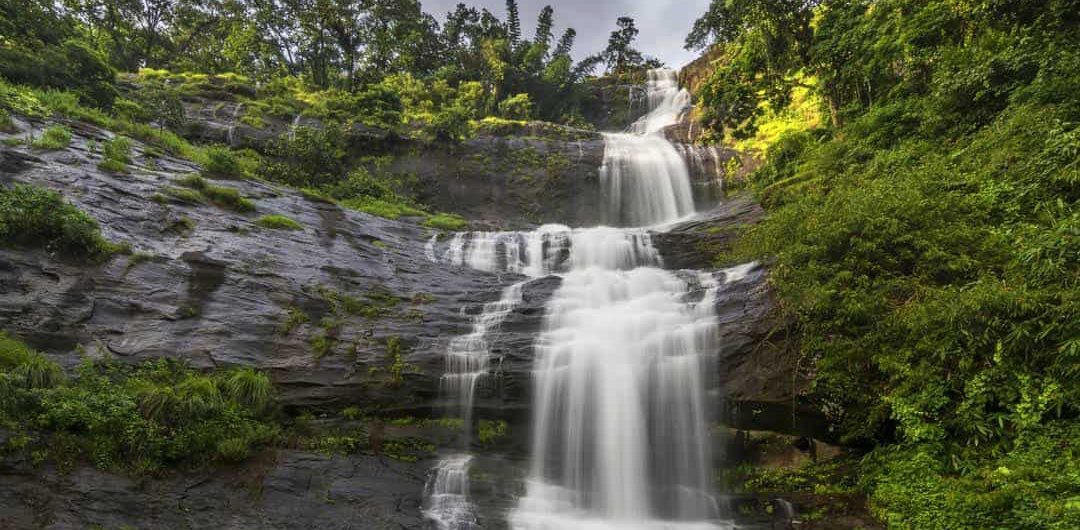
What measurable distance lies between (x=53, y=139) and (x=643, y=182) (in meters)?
18.5

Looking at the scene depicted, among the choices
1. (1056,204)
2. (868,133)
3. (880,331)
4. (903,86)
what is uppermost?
(903,86)

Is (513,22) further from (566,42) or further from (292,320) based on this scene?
(292,320)

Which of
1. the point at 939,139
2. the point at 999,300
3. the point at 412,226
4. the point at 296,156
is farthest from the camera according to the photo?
the point at 296,156

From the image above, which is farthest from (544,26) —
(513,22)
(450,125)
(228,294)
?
(228,294)

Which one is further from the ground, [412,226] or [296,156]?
[296,156]

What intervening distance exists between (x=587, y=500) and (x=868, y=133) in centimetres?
1093

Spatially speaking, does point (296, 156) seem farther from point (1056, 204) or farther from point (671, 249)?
point (1056, 204)

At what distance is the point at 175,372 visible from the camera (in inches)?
292

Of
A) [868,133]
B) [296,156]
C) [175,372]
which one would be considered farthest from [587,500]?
[296,156]

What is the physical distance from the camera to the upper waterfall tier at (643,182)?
803 inches

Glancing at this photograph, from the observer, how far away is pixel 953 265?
7.12 meters

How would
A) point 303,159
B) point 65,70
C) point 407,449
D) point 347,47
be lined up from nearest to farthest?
point 407,449, point 65,70, point 303,159, point 347,47

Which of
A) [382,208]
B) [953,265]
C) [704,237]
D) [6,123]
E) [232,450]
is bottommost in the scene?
[232,450]

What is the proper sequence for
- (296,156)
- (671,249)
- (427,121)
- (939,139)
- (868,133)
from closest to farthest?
(939,139) < (868,133) < (671,249) < (296,156) < (427,121)
